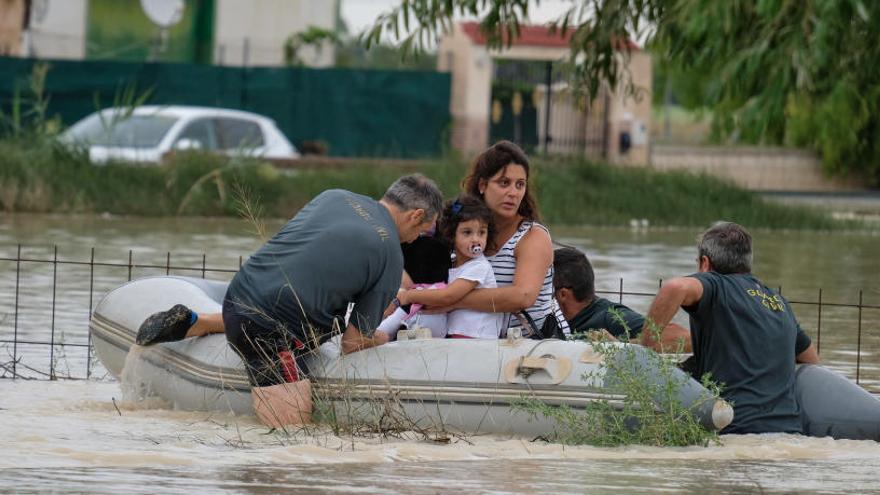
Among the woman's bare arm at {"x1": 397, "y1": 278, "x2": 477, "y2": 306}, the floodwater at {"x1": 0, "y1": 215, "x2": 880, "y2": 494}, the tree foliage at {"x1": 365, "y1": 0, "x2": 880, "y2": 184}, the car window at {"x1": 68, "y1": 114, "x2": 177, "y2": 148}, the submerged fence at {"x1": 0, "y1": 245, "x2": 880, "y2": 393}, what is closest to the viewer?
the floodwater at {"x1": 0, "y1": 215, "x2": 880, "y2": 494}

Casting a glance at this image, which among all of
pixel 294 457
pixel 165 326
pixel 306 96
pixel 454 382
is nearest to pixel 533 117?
pixel 306 96

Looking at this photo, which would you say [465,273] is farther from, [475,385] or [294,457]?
[294,457]

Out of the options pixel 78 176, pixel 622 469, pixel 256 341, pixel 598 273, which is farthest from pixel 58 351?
pixel 78 176

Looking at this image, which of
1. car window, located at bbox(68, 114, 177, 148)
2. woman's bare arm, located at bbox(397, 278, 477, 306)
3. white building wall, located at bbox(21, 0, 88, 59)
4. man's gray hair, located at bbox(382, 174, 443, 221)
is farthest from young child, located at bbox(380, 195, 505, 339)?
white building wall, located at bbox(21, 0, 88, 59)

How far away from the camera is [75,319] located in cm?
1320

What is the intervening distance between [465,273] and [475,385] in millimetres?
743

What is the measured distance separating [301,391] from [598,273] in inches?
374

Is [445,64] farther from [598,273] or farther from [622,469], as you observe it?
[622,469]

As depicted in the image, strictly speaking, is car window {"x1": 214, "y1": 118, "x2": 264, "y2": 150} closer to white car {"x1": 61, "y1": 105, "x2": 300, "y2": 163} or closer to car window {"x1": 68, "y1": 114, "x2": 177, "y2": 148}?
white car {"x1": 61, "y1": 105, "x2": 300, "y2": 163}

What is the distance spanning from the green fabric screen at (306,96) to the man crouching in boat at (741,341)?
75.9ft

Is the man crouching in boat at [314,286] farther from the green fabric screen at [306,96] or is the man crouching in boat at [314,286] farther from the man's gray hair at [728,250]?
the green fabric screen at [306,96]

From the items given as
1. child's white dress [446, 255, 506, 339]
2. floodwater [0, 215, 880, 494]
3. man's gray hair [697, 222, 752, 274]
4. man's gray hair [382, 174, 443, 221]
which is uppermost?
man's gray hair [382, 174, 443, 221]

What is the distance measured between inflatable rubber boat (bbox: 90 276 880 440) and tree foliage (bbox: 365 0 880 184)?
346 cm

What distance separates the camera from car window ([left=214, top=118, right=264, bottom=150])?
26688mm
